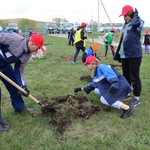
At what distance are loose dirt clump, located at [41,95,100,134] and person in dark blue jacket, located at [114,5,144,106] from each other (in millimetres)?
952

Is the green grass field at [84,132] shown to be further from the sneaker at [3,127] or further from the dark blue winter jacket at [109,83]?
the dark blue winter jacket at [109,83]

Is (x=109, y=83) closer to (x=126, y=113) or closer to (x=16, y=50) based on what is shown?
(x=126, y=113)

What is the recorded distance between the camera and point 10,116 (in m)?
3.94

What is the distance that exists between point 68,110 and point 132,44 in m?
1.74

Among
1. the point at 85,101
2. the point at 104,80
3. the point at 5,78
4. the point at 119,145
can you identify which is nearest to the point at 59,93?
the point at 85,101

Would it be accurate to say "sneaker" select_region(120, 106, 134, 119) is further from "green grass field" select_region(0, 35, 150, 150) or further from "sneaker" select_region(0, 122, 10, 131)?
"sneaker" select_region(0, 122, 10, 131)

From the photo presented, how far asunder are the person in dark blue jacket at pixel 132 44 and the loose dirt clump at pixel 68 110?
0.95 m

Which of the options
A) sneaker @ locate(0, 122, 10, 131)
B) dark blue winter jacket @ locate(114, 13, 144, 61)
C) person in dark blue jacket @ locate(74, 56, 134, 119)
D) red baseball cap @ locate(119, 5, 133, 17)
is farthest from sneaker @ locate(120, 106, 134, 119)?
sneaker @ locate(0, 122, 10, 131)

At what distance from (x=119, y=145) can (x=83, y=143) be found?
20.1 inches

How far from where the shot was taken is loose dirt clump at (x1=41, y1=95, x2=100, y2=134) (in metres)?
3.67

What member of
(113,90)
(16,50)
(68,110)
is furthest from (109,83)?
(16,50)

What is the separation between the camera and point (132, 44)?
412 cm

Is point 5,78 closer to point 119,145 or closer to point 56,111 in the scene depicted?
point 56,111

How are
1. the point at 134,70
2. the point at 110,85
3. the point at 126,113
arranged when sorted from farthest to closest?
1. the point at 134,70
2. the point at 110,85
3. the point at 126,113
